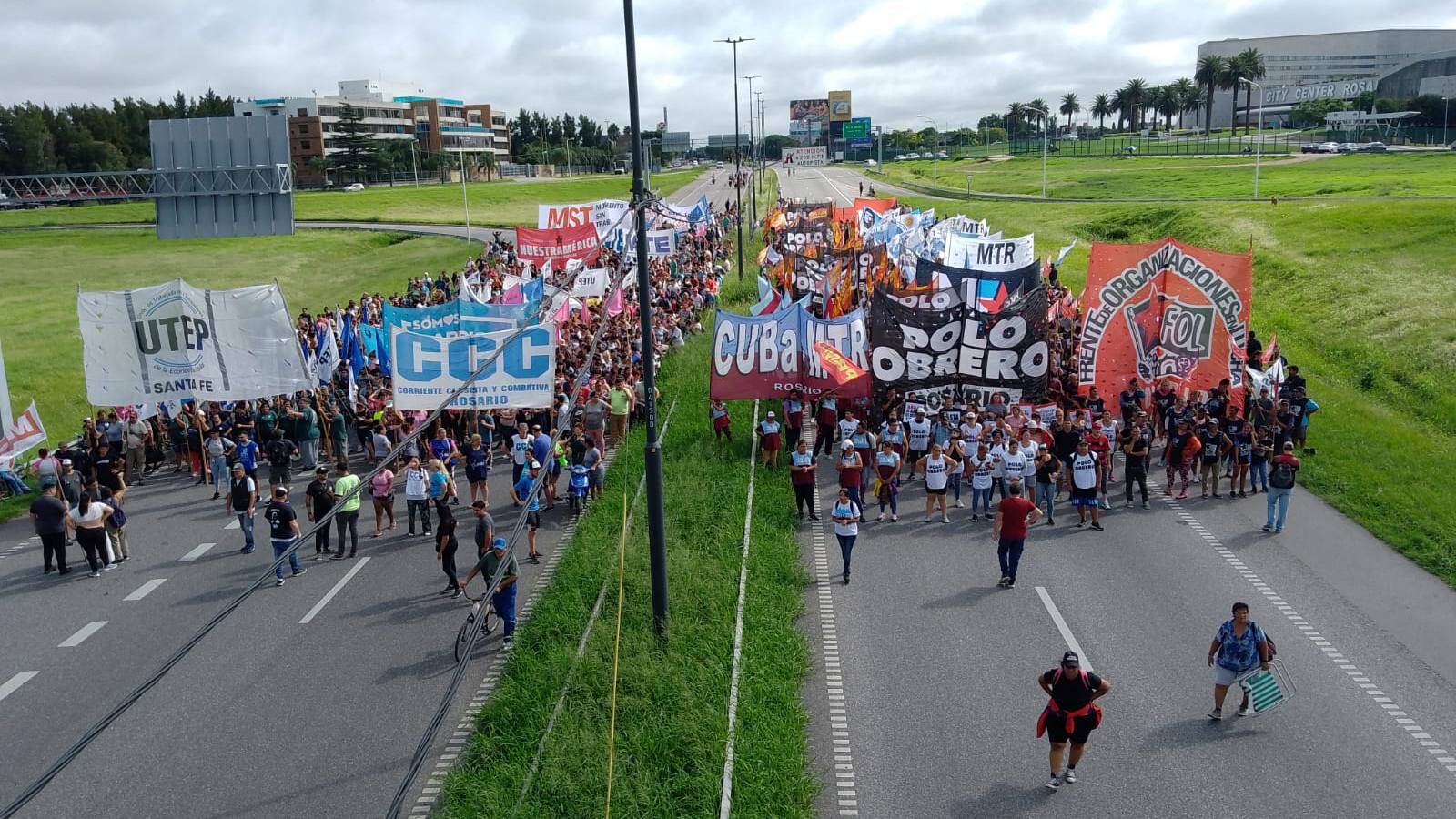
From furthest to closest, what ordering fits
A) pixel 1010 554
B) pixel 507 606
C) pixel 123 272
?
pixel 123 272 → pixel 1010 554 → pixel 507 606

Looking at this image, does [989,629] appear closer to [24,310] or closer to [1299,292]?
[1299,292]

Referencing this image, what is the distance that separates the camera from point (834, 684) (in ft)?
38.1

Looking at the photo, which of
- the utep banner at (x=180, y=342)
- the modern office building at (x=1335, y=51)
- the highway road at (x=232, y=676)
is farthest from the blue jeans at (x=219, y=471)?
the modern office building at (x=1335, y=51)

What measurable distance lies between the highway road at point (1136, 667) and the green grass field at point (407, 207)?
65970mm

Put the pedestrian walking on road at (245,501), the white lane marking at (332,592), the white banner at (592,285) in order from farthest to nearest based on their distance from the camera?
the white banner at (592,285), the pedestrian walking on road at (245,501), the white lane marking at (332,592)

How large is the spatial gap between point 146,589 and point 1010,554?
11795mm

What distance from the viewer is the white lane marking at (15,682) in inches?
461

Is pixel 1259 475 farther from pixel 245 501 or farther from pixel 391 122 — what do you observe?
pixel 391 122

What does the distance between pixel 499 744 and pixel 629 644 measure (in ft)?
7.13

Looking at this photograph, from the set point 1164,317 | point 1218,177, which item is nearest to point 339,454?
point 1164,317

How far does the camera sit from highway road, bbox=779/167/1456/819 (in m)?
9.50

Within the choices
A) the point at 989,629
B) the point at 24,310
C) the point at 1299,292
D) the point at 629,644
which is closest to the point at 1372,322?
the point at 1299,292

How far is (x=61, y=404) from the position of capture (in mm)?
28484

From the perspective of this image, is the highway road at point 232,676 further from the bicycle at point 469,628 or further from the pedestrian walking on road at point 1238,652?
the pedestrian walking on road at point 1238,652
